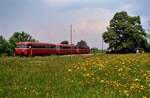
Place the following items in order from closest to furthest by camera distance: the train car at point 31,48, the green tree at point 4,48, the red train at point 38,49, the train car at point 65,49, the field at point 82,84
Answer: the field at point 82,84
the train car at point 31,48
the red train at point 38,49
the train car at point 65,49
the green tree at point 4,48

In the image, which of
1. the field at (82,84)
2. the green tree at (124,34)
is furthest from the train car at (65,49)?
the field at (82,84)

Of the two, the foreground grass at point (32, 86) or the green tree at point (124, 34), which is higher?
the green tree at point (124, 34)

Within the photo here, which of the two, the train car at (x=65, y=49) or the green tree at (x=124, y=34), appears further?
the green tree at (x=124, y=34)

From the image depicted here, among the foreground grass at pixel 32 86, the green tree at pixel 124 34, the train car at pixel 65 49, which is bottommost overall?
the foreground grass at pixel 32 86

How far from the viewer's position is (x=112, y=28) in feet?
379

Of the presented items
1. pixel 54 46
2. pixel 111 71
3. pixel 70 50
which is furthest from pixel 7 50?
pixel 111 71

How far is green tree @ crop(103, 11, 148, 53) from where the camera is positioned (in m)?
112

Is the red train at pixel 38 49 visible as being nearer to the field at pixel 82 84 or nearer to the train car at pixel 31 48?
the train car at pixel 31 48

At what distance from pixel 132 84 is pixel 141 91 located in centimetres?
125

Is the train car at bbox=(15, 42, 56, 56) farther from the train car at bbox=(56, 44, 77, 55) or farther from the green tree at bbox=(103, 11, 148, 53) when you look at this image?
the green tree at bbox=(103, 11, 148, 53)

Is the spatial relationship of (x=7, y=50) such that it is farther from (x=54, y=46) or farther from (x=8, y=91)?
(x=8, y=91)

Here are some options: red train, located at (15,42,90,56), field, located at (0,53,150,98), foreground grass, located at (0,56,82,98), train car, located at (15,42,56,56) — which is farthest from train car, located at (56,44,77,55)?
foreground grass, located at (0,56,82,98)

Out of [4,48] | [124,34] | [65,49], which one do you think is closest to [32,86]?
[65,49]

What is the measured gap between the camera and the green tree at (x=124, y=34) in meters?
112
